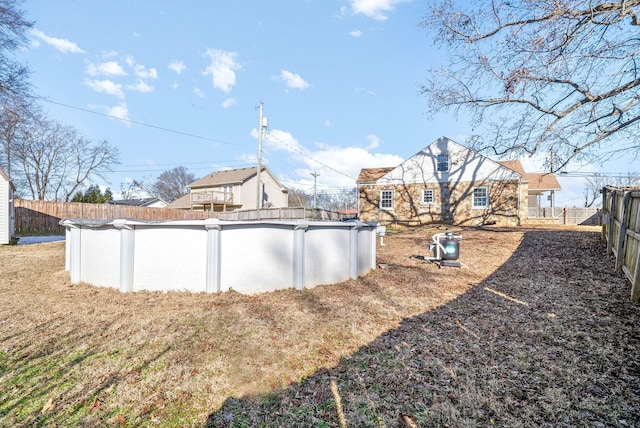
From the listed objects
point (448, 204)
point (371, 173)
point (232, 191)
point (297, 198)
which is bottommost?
point (448, 204)

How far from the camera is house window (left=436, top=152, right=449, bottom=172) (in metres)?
17.6

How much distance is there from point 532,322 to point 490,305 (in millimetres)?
732

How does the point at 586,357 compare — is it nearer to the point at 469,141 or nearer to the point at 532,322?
the point at 532,322

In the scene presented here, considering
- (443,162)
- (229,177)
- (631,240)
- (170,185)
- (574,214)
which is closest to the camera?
(631,240)

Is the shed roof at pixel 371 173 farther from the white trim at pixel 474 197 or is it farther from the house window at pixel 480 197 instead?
the house window at pixel 480 197

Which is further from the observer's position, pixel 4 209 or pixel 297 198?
pixel 297 198

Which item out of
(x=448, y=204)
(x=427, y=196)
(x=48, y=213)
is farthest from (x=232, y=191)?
(x=448, y=204)

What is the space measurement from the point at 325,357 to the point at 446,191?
54.8ft

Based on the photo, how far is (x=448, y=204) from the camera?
57.2ft

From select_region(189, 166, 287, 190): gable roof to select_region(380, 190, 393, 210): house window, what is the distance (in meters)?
15.2

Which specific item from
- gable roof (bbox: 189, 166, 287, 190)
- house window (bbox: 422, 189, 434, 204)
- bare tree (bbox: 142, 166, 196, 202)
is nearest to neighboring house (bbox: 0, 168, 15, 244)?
gable roof (bbox: 189, 166, 287, 190)

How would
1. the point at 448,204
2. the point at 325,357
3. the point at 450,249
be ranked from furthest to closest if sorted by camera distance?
the point at 448,204 → the point at 450,249 → the point at 325,357

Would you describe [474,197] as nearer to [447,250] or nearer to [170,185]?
[447,250]

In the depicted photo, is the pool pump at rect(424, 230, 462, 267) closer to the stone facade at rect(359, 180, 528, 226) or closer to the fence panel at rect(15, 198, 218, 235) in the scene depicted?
the stone facade at rect(359, 180, 528, 226)
